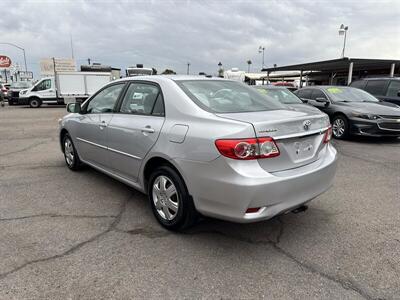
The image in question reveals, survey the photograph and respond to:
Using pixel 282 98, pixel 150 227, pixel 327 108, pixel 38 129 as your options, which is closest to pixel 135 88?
pixel 150 227

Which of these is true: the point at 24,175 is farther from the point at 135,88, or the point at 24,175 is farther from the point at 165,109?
the point at 165,109

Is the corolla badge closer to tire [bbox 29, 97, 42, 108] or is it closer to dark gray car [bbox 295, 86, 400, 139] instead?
dark gray car [bbox 295, 86, 400, 139]

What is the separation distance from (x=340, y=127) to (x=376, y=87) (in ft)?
11.1

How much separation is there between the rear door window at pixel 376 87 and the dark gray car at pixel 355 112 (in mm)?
1698

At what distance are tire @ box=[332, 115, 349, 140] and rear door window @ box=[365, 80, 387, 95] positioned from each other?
312 cm

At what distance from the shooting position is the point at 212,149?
2736 millimetres

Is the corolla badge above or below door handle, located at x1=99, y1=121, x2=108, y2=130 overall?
above

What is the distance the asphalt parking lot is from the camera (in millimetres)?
2490

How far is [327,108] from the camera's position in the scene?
9180 mm

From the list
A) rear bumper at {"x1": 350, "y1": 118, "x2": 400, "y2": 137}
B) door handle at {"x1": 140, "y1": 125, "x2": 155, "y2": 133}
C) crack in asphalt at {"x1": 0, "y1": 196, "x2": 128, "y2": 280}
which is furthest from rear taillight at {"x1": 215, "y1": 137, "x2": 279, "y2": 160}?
rear bumper at {"x1": 350, "y1": 118, "x2": 400, "y2": 137}

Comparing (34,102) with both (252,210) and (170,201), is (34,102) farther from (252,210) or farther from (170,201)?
(252,210)

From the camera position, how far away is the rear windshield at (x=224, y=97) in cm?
328

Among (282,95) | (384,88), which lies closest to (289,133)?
(282,95)

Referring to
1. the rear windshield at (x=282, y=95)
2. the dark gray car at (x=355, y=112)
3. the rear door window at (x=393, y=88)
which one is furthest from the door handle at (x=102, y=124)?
the rear door window at (x=393, y=88)
